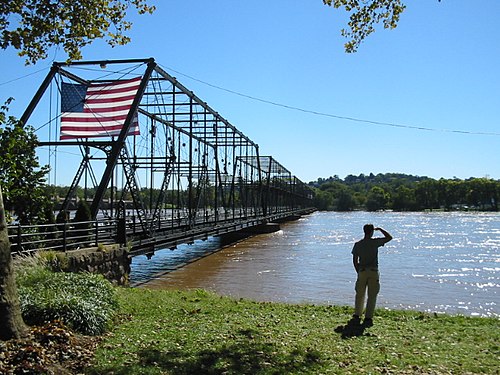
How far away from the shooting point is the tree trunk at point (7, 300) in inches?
241

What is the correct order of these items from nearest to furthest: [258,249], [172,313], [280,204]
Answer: [172,313]
[258,249]
[280,204]

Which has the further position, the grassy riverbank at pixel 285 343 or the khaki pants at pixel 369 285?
the khaki pants at pixel 369 285

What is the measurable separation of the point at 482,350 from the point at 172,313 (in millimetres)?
5180

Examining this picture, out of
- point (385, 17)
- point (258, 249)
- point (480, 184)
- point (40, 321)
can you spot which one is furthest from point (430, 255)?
point (480, 184)

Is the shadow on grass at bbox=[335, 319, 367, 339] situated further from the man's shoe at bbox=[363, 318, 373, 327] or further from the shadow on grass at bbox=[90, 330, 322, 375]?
the shadow on grass at bbox=[90, 330, 322, 375]

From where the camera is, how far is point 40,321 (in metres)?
7.09

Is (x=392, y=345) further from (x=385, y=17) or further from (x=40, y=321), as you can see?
(x=385, y=17)

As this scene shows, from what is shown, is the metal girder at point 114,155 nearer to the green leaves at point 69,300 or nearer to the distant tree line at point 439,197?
the green leaves at point 69,300

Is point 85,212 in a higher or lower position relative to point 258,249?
higher

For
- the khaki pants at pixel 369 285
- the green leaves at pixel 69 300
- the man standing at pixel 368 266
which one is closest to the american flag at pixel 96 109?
the green leaves at pixel 69 300

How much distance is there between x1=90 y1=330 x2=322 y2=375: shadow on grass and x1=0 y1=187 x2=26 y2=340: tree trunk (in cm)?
133

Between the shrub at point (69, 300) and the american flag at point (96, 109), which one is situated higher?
the american flag at point (96, 109)

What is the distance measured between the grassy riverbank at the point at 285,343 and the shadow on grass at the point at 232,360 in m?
0.01

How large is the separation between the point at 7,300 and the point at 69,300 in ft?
4.11
